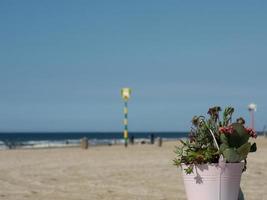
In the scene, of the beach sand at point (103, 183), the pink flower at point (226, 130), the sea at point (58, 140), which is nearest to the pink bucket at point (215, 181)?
the pink flower at point (226, 130)

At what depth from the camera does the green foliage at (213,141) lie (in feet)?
17.8

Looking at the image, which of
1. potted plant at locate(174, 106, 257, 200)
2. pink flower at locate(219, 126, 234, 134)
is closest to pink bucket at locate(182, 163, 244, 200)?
potted plant at locate(174, 106, 257, 200)

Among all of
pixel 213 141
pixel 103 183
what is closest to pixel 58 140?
pixel 103 183

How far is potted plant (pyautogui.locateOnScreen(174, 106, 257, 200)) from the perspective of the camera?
541 cm

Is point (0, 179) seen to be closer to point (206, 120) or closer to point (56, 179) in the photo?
point (56, 179)

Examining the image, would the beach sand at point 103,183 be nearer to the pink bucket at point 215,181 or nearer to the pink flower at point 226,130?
the pink bucket at point 215,181

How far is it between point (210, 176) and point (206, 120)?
1.91ft

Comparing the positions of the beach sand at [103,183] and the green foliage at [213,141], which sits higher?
the green foliage at [213,141]

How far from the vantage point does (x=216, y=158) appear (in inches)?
218

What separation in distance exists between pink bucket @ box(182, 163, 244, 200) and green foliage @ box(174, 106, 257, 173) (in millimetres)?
73

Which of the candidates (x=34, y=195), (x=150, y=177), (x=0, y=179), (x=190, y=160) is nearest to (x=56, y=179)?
(x=0, y=179)

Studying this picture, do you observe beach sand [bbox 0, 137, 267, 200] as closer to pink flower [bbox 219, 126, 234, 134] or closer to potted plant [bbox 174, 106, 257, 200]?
potted plant [bbox 174, 106, 257, 200]

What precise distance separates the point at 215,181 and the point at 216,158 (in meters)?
0.24

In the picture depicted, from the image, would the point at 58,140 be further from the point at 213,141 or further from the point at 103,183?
the point at 213,141
